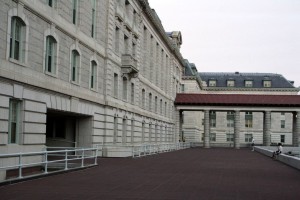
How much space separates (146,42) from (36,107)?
28.7 m

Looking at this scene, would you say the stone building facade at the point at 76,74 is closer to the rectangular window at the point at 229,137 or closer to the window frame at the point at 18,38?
the window frame at the point at 18,38

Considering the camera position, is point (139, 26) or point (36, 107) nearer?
point (36, 107)

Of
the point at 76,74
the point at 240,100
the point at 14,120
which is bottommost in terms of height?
the point at 14,120

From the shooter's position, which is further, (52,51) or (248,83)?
(248,83)

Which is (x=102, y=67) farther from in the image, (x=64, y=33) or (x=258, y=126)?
(x=258, y=126)

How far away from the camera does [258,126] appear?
106125mm

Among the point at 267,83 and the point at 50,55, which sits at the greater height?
the point at 267,83

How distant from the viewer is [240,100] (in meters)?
68.7

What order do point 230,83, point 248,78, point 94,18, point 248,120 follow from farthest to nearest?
point 248,78, point 230,83, point 248,120, point 94,18

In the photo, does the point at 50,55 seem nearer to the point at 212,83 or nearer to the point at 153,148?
the point at 153,148

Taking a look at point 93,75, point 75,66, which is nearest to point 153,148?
point 93,75

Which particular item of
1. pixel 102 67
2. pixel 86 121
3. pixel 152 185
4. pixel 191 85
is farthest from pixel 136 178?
pixel 191 85

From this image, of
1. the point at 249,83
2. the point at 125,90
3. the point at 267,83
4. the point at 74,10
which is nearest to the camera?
the point at 74,10

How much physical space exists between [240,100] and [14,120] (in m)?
52.5
